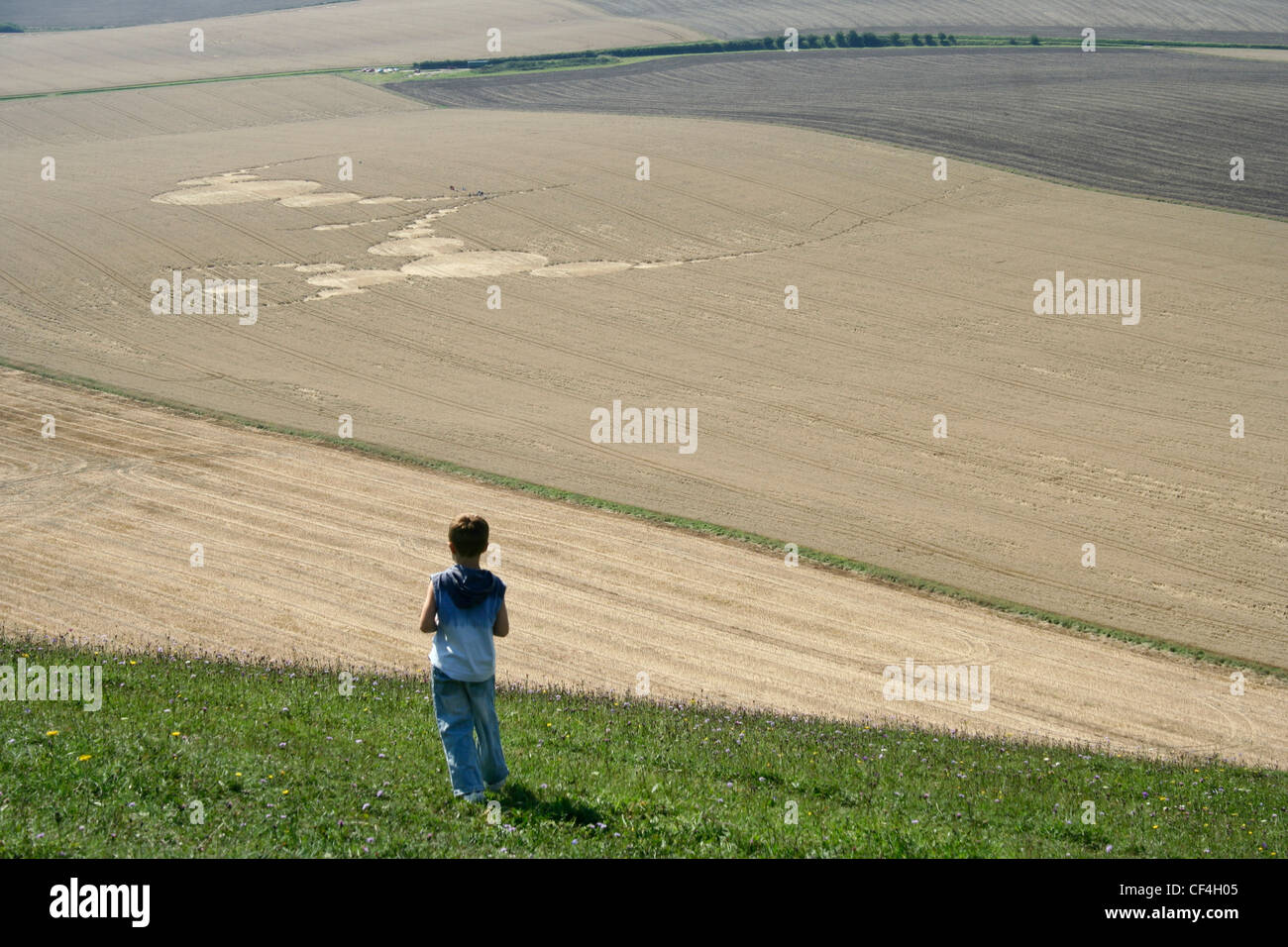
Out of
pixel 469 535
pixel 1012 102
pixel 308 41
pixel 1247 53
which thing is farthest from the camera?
pixel 308 41

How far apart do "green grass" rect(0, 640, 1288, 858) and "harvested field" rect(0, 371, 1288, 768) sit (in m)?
2.54

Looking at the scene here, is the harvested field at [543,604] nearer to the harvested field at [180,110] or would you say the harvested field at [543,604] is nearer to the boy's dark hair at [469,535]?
the boy's dark hair at [469,535]

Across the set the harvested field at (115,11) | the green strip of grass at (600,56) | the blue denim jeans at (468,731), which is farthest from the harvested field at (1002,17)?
the blue denim jeans at (468,731)

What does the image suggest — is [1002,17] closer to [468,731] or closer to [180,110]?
[180,110]

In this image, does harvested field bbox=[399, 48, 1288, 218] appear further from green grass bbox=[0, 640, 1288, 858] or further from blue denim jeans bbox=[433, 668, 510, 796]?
blue denim jeans bbox=[433, 668, 510, 796]

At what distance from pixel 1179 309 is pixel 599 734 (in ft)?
88.3

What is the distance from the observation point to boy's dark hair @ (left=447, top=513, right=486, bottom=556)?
24.6 feet

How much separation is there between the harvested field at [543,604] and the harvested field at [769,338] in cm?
174

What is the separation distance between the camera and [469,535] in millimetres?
7496

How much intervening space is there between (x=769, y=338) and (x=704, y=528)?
1096 cm

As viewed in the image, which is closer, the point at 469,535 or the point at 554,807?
the point at 469,535

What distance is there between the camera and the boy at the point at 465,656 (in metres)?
7.71

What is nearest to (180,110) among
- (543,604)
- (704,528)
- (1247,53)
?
(704,528)
